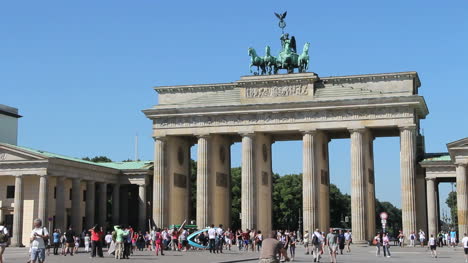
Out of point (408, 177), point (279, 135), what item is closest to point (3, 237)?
point (408, 177)

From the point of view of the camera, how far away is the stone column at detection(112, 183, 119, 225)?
84250 millimetres

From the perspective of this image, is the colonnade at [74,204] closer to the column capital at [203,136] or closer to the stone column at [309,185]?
the column capital at [203,136]

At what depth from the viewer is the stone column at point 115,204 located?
276ft

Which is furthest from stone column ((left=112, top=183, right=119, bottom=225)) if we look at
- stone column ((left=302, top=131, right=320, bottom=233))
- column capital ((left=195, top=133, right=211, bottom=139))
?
stone column ((left=302, top=131, right=320, bottom=233))

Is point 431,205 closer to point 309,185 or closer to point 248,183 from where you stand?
point 309,185

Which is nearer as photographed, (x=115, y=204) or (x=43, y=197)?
(x=43, y=197)

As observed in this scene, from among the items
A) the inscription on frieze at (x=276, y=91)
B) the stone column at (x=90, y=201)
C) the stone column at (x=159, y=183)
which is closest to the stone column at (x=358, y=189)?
the inscription on frieze at (x=276, y=91)

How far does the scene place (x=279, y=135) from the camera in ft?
277

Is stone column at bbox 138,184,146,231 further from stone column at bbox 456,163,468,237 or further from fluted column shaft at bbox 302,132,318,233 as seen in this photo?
stone column at bbox 456,163,468,237

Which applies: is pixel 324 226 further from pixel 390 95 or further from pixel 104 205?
pixel 104 205

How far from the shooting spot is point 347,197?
6284 inches

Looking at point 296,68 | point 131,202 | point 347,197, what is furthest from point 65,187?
point 347,197

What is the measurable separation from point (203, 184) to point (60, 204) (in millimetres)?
16135

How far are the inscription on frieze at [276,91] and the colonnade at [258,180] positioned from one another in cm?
448
